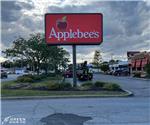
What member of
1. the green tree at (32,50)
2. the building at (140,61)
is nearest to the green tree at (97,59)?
the building at (140,61)

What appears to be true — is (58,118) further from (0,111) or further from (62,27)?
(62,27)

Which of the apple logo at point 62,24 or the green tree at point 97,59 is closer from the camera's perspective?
the apple logo at point 62,24

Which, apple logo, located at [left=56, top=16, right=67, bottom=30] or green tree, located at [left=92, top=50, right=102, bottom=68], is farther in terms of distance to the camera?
green tree, located at [left=92, top=50, right=102, bottom=68]

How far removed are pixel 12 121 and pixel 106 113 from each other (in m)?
3.55

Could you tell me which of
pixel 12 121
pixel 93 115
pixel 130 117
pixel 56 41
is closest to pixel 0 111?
pixel 12 121

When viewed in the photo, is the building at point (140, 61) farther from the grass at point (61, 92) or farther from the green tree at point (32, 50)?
the grass at point (61, 92)

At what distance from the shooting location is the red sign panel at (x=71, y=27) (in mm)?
27078

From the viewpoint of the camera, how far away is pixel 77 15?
27.1 m

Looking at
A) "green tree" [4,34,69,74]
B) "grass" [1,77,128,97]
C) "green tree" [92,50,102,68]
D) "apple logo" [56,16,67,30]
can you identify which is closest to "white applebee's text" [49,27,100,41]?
"apple logo" [56,16,67,30]

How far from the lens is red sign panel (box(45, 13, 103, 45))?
1066 inches

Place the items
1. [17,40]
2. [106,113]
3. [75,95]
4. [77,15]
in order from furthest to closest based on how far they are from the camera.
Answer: [17,40], [77,15], [75,95], [106,113]

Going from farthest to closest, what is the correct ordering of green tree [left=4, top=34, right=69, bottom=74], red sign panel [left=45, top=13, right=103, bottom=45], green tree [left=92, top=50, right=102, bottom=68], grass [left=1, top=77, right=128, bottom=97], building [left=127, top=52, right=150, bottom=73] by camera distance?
green tree [left=92, top=50, right=102, bottom=68] → building [left=127, top=52, right=150, bottom=73] → green tree [left=4, top=34, right=69, bottom=74] → red sign panel [left=45, top=13, right=103, bottom=45] → grass [left=1, top=77, right=128, bottom=97]

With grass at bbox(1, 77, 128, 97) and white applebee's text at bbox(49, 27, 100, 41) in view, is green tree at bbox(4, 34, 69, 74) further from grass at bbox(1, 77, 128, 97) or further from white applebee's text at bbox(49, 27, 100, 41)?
grass at bbox(1, 77, 128, 97)

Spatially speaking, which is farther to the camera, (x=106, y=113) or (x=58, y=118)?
(x=106, y=113)
